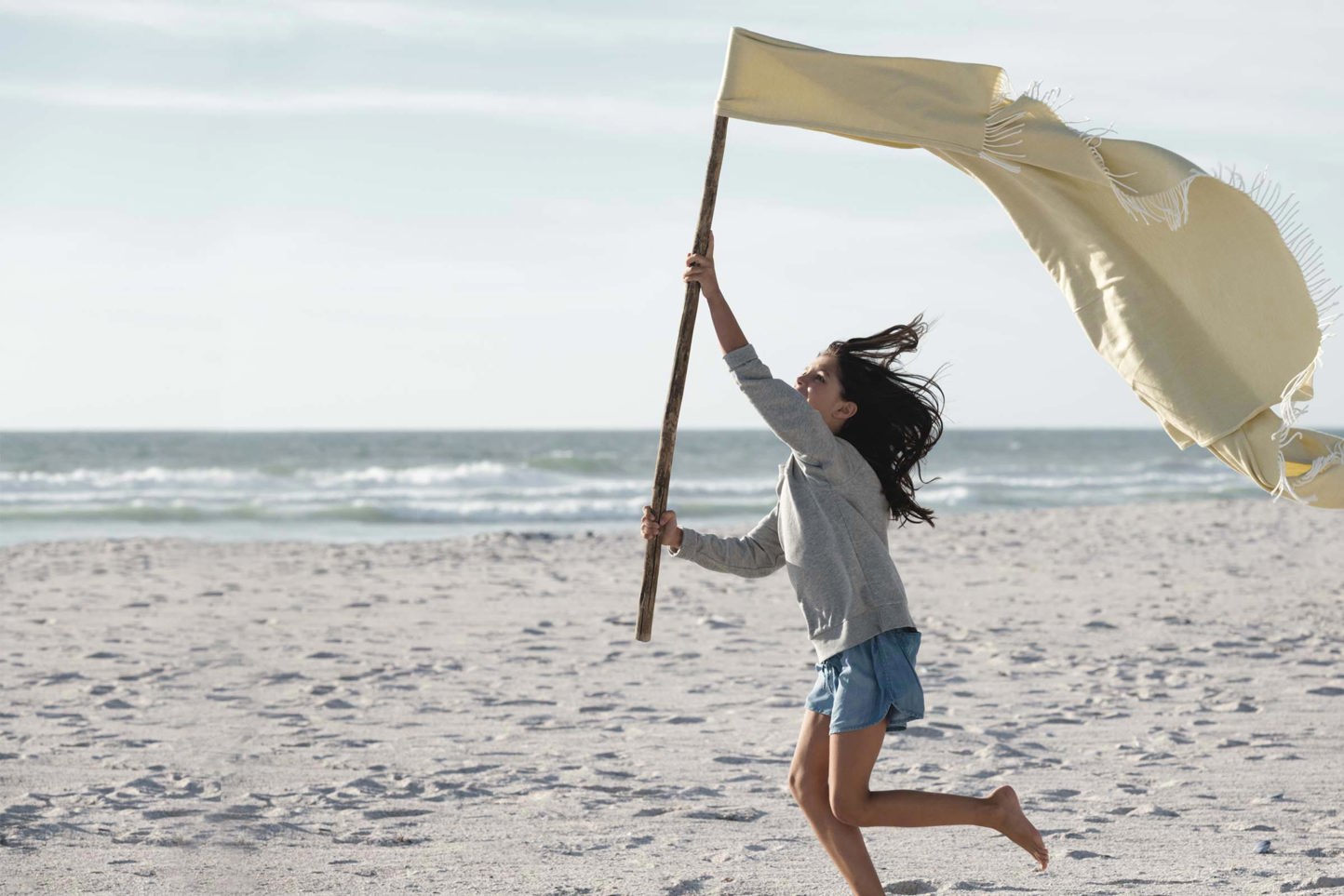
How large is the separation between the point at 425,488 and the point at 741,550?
27.4m

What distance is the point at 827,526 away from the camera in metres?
3.25

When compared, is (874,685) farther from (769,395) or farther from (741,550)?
(769,395)

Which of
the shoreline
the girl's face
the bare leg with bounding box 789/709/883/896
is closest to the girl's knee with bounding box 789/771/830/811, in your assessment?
the bare leg with bounding box 789/709/883/896

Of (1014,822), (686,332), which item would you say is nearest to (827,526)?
(686,332)

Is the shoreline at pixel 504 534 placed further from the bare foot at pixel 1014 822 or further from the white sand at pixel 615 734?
the bare foot at pixel 1014 822

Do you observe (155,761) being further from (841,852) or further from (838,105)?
(838,105)

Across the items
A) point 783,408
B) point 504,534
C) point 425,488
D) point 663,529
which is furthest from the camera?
point 425,488

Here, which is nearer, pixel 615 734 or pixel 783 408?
pixel 783 408

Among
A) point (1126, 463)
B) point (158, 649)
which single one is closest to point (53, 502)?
point (158, 649)

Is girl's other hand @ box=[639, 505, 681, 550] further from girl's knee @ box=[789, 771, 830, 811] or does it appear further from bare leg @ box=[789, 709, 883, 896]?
girl's knee @ box=[789, 771, 830, 811]

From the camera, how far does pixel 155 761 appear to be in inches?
211

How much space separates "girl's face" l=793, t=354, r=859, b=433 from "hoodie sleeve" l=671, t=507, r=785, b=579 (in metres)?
0.33

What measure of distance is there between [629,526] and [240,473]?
586 inches

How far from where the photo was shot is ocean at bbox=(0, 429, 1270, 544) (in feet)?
69.7
